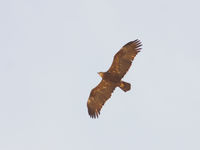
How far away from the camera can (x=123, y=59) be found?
33812 millimetres

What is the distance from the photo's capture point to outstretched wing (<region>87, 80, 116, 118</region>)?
3472cm

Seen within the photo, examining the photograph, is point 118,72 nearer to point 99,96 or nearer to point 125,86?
point 125,86

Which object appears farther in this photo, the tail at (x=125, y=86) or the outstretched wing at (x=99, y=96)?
the outstretched wing at (x=99, y=96)

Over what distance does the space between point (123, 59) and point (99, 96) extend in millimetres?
2671

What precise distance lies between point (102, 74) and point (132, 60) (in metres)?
1.79

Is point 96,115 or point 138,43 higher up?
point 138,43

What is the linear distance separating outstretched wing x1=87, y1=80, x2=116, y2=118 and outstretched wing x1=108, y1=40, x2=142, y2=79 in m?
0.88

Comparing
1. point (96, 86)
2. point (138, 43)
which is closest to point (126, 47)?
point (138, 43)

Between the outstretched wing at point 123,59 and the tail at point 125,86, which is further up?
the outstretched wing at point 123,59

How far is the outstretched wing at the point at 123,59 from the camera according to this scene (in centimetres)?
3381

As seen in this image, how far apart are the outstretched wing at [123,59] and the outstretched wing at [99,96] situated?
2.90 ft

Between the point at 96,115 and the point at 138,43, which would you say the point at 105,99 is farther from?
the point at 138,43

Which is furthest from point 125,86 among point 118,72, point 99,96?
point 99,96

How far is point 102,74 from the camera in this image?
34.3 meters
